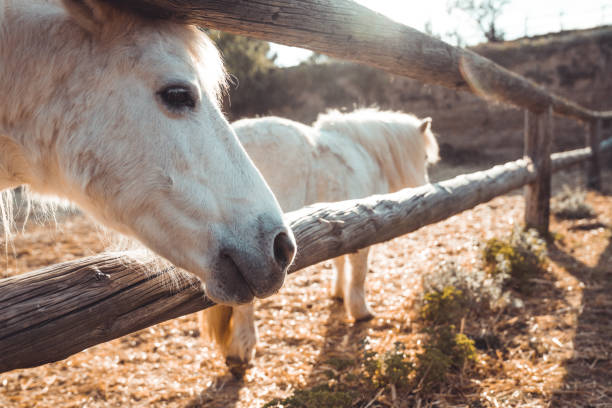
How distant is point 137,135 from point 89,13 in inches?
14.5

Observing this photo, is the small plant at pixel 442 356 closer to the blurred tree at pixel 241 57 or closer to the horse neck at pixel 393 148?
the horse neck at pixel 393 148

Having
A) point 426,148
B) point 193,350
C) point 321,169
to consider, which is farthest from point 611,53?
point 193,350

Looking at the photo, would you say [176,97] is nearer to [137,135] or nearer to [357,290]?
[137,135]

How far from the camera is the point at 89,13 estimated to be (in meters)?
1.09

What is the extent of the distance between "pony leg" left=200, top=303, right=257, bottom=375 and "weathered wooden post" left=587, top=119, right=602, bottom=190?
7.84 metres

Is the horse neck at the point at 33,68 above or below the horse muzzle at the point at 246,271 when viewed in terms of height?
above

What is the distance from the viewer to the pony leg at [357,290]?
3.17 m

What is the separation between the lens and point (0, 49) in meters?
1.10

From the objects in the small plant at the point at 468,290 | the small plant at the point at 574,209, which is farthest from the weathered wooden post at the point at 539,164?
the small plant at the point at 468,290

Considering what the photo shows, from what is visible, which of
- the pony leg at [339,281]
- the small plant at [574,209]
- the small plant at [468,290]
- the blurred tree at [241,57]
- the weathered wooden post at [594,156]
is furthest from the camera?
the blurred tree at [241,57]

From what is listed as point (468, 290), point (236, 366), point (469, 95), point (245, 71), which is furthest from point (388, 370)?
point (245, 71)

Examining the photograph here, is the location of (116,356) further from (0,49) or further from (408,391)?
(0,49)

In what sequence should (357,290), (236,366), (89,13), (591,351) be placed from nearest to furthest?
1. (89,13)
2. (591,351)
3. (236,366)
4. (357,290)

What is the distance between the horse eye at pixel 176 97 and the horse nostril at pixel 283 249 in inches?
18.3
